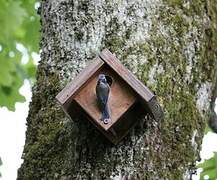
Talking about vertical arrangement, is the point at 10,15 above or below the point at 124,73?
above

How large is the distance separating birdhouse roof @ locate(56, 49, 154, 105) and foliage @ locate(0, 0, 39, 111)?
1897 millimetres

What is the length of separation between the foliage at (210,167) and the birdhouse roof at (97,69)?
5.04ft

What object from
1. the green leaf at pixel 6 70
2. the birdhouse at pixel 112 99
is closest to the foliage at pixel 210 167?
the green leaf at pixel 6 70

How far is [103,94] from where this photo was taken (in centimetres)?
128

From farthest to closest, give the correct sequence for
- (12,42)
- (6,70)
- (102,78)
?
(12,42)
(6,70)
(102,78)

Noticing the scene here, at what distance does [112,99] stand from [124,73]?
7cm

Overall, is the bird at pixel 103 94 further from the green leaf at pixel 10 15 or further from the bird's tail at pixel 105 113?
the green leaf at pixel 10 15

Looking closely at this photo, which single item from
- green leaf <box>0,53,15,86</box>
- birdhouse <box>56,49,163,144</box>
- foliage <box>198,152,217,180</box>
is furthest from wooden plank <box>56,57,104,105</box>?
green leaf <box>0,53,15,86</box>

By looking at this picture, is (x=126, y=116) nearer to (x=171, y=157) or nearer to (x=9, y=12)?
(x=171, y=157)

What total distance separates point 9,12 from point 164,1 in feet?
6.00

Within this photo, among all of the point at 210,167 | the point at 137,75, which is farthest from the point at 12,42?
the point at 137,75

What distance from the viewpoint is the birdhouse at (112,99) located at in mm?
1273

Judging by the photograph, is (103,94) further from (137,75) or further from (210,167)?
(210,167)

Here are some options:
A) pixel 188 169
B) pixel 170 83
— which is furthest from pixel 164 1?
pixel 188 169
